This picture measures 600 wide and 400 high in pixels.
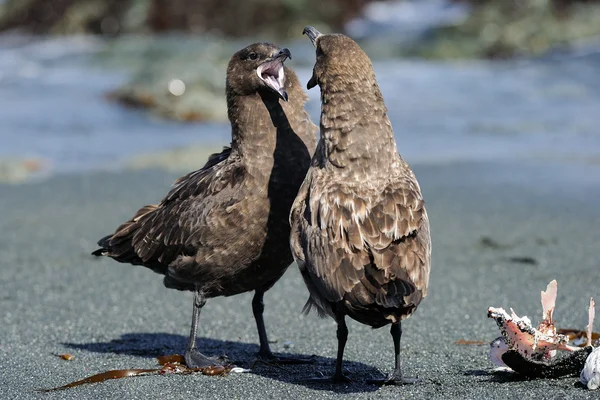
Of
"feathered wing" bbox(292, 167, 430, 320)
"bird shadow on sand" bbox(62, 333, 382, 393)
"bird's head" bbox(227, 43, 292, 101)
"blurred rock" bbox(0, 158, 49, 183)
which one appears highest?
"bird's head" bbox(227, 43, 292, 101)

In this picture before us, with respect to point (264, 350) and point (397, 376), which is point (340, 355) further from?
point (264, 350)

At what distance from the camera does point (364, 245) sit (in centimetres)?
444

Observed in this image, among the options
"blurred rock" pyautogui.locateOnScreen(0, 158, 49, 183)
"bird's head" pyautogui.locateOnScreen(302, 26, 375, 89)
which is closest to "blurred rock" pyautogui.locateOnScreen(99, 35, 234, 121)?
"blurred rock" pyautogui.locateOnScreen(0, 158, 49, 183)

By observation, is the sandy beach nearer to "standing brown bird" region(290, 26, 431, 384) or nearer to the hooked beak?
"standing brown bird" region(290, 26, 431, 384)

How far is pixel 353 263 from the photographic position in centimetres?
438

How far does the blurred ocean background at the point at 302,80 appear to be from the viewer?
12.8 meters

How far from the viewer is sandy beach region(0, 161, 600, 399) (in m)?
4.78

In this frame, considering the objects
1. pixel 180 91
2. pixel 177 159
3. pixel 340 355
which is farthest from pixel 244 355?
pixel 180 91

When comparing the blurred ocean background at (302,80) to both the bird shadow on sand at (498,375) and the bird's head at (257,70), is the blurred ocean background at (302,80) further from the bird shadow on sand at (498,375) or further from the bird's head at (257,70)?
the bird shadow on sand at (498,375)

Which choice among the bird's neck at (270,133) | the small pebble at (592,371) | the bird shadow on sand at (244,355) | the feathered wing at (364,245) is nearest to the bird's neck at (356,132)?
the feathered wing at (364,245)

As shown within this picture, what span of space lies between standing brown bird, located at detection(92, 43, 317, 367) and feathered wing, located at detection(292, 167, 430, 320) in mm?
463

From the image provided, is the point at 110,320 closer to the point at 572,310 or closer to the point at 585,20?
the point at 572,310

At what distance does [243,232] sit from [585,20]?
20.4 m

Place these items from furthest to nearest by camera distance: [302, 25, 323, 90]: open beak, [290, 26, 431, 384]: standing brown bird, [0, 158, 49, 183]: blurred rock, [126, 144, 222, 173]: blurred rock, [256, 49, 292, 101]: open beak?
1. [126, 144, 222, 173]: blurred rock
2. [0, 158, 49, 183]: blurred rock
3. [256, 49, 292, 101]: open beak
4. [302, 25, 323, 90]: open beak
5. [290, 26, 431, 384]: standing brown bird
